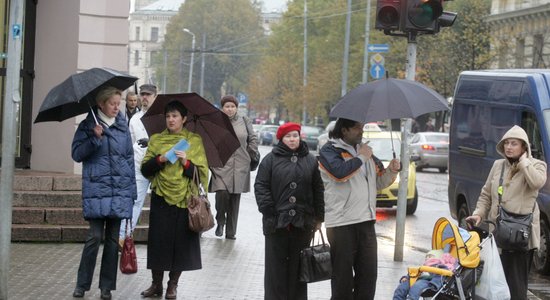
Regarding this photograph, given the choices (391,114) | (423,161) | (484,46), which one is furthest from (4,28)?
(484,46)

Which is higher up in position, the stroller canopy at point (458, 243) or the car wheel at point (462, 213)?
the stroller canopy at point (458, 243)

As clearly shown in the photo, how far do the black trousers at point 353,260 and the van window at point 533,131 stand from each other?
18.1 ft

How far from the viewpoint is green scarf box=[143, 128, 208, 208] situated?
1024 centimetres

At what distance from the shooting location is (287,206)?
9.34 m

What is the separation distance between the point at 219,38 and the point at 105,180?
112 m

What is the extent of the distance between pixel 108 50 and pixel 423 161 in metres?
28.5

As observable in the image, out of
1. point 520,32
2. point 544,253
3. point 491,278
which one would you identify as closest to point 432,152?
point 520,32

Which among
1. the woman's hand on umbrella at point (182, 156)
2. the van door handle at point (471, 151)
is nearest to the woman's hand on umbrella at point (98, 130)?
the woman's hand on umbrella at point (182, 156)

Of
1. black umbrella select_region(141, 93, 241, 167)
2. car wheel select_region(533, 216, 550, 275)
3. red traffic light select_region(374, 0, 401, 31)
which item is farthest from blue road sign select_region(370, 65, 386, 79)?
black umbrella select_region(141, 93, 241, 167)

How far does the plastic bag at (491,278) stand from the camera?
8.70 metres

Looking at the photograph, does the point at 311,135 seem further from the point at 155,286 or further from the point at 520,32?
the point at 155,286

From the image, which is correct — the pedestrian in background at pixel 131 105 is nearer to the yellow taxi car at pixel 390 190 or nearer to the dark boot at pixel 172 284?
the dark boot at pixel 172 284

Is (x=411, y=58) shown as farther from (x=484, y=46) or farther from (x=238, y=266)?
(x=484, y=46)

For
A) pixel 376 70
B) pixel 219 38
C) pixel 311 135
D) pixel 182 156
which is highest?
pixel 219 38
